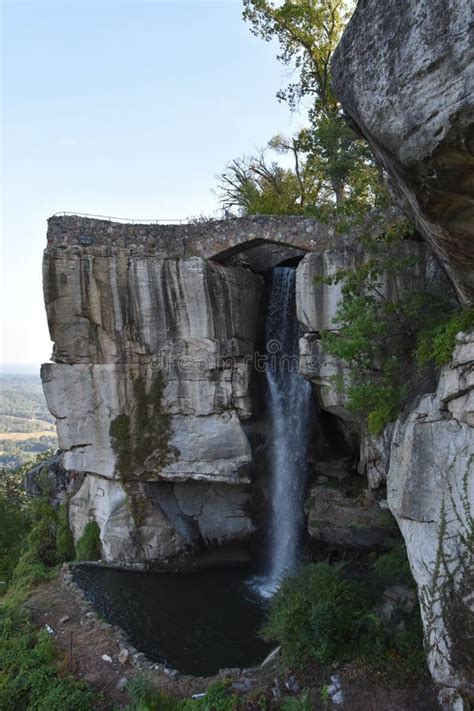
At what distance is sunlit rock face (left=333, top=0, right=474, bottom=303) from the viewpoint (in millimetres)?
5078

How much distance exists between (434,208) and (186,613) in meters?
11.3

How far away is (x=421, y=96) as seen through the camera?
17.9 feet

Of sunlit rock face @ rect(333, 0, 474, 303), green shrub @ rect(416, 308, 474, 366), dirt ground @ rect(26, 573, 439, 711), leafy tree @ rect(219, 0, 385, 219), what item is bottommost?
dirt ground @ rect(26, 573, 439, 711)

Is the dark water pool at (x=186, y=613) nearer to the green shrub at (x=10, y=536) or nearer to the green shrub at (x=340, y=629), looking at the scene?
the green shrub at (x=340, y=629)

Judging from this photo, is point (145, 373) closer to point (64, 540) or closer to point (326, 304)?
point (326, 304)

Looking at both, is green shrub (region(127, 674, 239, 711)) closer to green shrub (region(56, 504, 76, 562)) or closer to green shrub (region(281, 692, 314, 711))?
green shrub (region(281, 692, 314, 711))

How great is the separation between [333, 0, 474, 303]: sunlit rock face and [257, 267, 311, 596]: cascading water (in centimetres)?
894

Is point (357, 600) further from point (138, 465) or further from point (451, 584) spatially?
point (138, 465)

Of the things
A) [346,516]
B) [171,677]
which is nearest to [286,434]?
[346,516]

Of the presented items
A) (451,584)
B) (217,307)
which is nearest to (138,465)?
(217,307)

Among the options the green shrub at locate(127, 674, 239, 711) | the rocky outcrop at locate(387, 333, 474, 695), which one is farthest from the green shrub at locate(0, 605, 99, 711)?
the rocky outcrop at locate(387, 333, 474, 695)

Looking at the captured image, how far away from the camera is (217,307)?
584 inches

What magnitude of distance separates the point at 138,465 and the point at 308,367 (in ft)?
21.4

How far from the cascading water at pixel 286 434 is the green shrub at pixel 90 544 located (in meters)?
5.72
